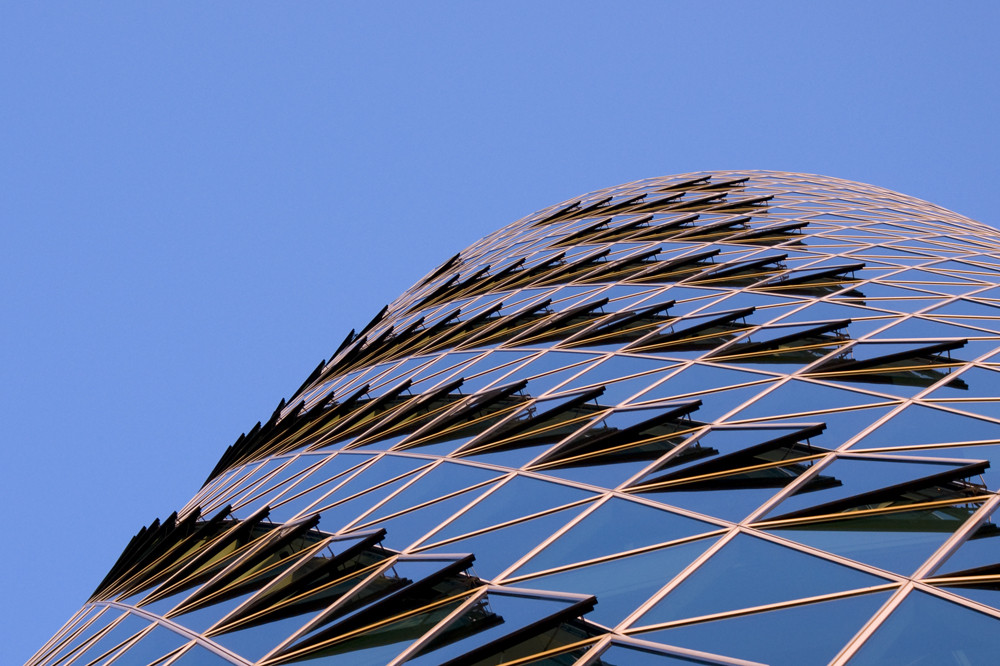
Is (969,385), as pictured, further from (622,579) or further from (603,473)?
(622,579)

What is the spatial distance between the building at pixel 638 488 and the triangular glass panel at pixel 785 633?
0.03 m

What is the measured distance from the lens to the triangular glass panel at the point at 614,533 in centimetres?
1198

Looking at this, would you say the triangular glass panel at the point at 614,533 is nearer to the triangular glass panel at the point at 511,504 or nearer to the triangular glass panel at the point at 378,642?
the triangular glass panel at the point at 511,504

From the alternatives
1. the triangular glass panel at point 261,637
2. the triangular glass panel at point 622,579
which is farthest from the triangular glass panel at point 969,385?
the triangular glass panel at point 261,637

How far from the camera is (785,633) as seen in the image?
9523 mm

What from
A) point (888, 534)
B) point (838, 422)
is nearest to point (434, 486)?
point (838, 422)

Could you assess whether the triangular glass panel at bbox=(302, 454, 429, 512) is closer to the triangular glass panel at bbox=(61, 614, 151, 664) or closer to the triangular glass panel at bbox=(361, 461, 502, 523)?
the triangular glass panel at bbox=(361, 461, 502, 523)

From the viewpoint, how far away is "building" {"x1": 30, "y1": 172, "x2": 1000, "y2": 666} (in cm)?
1025

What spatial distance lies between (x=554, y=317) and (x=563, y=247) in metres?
8.84

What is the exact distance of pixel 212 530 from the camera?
19.7 meters

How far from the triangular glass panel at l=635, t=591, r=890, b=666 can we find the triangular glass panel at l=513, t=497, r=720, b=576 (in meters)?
1.97

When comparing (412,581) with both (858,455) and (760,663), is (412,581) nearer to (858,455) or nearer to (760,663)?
(760,663)

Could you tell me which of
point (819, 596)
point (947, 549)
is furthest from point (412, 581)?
point (947, 549)

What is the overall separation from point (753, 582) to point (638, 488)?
10.0 ft
